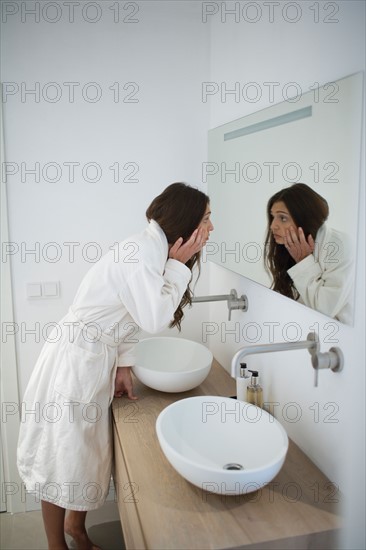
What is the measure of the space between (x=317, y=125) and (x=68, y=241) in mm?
1255

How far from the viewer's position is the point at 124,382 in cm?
175

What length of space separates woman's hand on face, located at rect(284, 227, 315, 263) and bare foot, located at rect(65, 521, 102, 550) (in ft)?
4.76

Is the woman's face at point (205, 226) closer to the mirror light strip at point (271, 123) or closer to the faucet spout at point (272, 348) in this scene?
the mirror light strip at point (271, 123)

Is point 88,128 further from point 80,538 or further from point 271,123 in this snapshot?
point 80,538

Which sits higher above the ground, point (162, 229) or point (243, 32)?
point (243, 32)

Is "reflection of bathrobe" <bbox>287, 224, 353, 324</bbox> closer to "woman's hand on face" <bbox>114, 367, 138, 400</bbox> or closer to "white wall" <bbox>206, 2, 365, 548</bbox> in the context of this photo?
"white wall" <bbox>206, 2, 365, 548</bbox>

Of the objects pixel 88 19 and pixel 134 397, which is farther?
pixel 88 19

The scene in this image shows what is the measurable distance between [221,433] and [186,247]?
2.04ft

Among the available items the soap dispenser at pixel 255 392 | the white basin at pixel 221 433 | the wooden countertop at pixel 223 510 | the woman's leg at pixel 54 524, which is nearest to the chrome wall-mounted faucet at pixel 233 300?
the soap dispenser at pixel 255 392

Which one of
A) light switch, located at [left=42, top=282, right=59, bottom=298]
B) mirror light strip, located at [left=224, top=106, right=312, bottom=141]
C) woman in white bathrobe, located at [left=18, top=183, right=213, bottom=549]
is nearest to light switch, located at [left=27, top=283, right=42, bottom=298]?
light switch, located at [left=42, top=282, right=59, bottom=298]

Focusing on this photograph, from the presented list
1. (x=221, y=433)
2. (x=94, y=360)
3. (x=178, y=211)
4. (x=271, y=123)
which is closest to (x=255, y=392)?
(x=221, y=433)

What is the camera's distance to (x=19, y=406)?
2.13m

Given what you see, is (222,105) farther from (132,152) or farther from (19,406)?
(19,406)

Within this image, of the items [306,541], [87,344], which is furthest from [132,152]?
[306,541]
